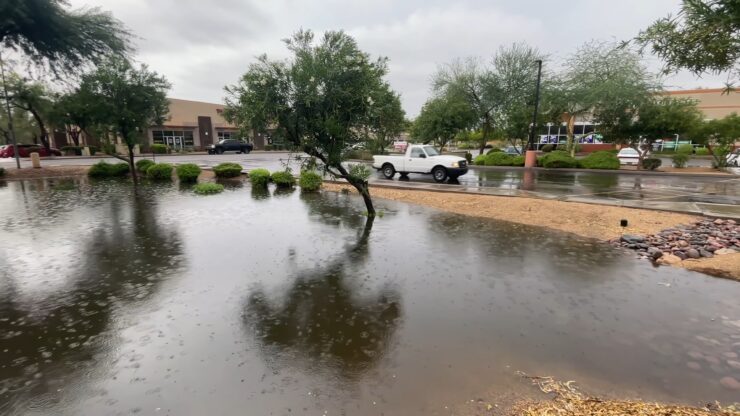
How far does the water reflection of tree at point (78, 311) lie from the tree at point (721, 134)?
2911cm

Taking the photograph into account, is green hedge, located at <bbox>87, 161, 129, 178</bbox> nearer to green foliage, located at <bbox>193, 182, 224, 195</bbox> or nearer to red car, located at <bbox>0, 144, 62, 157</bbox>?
green foliage, located at <bbox>193, 182, 224, 195</bbox>

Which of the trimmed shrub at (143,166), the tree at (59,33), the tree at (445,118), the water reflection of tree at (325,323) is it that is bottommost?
the water reflection of tree at (325,323)

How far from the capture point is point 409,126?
37.6m

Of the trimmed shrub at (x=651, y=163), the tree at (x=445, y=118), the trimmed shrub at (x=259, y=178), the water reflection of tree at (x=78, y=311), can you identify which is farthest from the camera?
the tree at (x=445, y=118)

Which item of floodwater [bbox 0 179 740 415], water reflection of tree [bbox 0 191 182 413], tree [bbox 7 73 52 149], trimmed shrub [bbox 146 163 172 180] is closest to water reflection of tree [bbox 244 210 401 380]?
floodwater [bbox 0 179 740 415]

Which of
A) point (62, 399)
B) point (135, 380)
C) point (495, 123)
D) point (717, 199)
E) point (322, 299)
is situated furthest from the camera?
point (495, 123)

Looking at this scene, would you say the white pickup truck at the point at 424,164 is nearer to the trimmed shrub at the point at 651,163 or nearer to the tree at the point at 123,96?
the tree at the point at 123,96

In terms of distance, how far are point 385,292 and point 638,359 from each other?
10.2ft

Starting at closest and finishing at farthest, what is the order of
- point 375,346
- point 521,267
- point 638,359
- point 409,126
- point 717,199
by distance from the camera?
point 638,359, point 375,346, point 521,267, point 717,199, point 409,126

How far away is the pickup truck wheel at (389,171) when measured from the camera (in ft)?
65.0

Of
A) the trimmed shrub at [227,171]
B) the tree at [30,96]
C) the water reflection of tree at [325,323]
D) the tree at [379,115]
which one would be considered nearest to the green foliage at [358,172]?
the tree at [379,115]

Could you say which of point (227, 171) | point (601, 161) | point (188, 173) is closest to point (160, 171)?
point (188, 173)

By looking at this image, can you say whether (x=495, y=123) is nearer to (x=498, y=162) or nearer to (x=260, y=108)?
(x=498, y=162)

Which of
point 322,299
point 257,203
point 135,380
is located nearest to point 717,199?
point 322,299
